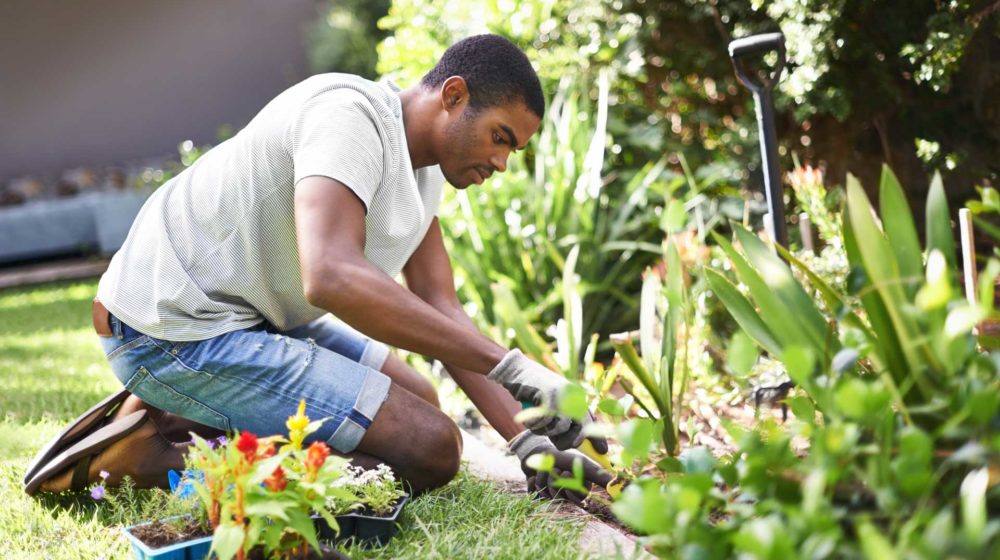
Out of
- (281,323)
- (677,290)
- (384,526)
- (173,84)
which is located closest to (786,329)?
(677,290)

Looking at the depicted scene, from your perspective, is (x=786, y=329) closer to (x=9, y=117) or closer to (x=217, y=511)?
→ (x=217, y=511)

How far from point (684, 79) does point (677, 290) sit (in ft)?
6.96

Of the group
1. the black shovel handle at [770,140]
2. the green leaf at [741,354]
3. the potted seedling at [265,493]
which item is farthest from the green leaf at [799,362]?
the black shovel handle at [770,140]

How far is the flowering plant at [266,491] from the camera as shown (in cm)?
153

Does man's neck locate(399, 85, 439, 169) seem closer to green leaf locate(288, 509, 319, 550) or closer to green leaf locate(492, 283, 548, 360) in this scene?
green leaf locate(492, 283, 548, 360)

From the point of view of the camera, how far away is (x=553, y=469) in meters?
2.34

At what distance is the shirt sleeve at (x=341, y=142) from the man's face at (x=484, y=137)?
0.60 feet

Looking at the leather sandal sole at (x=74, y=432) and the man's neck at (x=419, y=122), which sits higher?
the man's neck at (x=419, y=122)

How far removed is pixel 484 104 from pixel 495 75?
0.23 feet

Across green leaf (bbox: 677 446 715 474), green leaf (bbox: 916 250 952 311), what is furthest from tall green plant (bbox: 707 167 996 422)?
green leaf (bbox: 677 446 715 474)

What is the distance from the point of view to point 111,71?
29.4ft

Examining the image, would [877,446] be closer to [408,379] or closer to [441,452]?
[441,452]

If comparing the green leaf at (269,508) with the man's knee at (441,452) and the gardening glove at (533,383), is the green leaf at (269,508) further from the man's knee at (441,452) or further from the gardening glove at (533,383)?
the man's knee at (441,452)

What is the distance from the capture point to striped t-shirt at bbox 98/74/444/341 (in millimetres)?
2279
